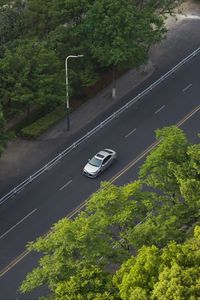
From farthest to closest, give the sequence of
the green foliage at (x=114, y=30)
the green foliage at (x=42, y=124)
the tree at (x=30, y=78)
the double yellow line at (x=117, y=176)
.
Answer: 1. the green foliage at (x=42, y=124)
2. the green foliage at (x=114, y=30)
3. the tree at (x=30, y=78)
4. the double yellow line at (x=117, y=176)

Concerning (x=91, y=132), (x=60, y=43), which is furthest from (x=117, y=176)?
(x=60, y=43)

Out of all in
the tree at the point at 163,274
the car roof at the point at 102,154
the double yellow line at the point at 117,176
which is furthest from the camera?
the car roof at the point at 102,154

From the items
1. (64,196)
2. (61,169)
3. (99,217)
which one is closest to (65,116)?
(61,169)

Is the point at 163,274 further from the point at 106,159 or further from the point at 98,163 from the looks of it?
the point at 106,159

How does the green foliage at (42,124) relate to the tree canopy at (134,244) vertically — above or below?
below

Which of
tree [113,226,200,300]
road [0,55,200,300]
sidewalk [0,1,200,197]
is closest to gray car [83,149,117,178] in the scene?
road [0,55,200,300]

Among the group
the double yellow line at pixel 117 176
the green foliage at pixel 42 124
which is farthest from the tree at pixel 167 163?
the green foliage at pixel 42 124

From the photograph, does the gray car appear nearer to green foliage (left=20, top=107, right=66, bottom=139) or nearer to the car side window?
the car side window

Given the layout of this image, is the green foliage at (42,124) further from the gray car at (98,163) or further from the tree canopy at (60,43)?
the gray car at (98,163)
